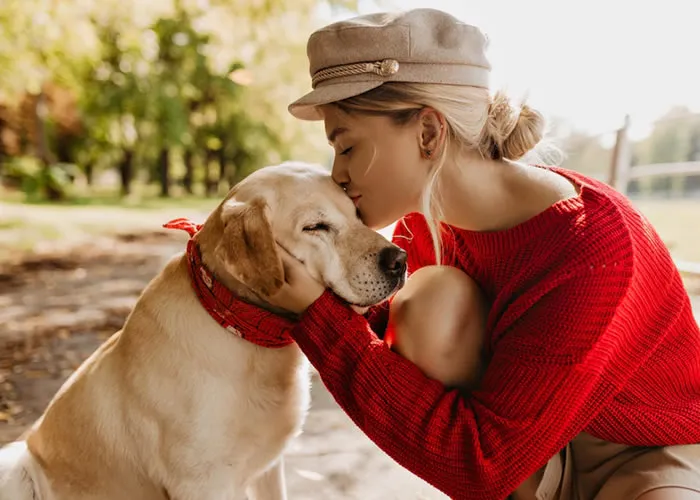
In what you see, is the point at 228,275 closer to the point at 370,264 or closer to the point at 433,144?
the point at 370,264

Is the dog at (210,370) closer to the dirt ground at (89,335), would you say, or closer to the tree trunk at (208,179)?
the dirt ground at (89,335)

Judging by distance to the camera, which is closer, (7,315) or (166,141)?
(7,315)

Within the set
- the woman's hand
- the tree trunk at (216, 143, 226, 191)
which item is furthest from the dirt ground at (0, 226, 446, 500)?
the tree trunk at (216, 143, 226, 191)

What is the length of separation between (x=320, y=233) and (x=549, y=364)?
74cm

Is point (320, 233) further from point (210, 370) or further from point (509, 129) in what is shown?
point (509, 129)

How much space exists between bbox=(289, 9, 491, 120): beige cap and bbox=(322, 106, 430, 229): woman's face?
109 millimetres

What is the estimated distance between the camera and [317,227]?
5.84 ft

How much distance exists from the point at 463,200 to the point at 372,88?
43cm

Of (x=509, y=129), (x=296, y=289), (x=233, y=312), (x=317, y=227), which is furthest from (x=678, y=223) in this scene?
(x=233, y=312)

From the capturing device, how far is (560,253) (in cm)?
154

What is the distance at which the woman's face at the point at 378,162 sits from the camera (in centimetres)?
170

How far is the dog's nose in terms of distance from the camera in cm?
172

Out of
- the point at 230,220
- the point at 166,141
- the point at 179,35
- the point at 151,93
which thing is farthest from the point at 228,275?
the point at 166,141

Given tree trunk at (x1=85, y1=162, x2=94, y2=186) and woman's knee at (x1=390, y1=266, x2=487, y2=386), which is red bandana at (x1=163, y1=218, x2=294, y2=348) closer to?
woman's knee at (x1=390, y1=266, x2=487, y2=386)
